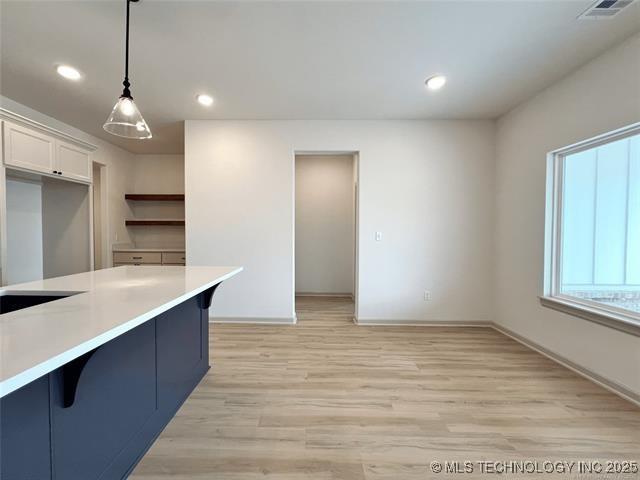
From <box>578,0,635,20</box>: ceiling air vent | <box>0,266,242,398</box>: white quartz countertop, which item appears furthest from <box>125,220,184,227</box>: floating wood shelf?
<box>578,0,635,20</box>: ceiling air vent

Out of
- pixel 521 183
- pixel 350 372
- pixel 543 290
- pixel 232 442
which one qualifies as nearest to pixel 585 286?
pixel 543 290

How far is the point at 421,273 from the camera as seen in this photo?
3.72 m

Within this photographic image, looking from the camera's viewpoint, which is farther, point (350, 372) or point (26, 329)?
point (350, 372)

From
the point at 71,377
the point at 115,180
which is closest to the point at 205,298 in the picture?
the point at 71,377

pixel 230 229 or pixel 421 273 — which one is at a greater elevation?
pixel 230 229

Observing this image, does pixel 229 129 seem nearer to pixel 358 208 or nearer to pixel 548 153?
pixel 358 208

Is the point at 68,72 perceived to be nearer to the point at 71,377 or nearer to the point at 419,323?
the point at 71,377

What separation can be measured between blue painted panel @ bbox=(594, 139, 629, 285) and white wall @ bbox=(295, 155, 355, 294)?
3.52 metres

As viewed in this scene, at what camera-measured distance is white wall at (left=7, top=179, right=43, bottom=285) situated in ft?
9.96

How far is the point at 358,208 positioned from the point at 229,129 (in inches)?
77.4

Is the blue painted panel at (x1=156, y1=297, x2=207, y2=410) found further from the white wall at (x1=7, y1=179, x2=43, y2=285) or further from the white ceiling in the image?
the white wall at (x1=7, y1=179, x2=43, y2=285)

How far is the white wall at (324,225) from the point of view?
5.48 meters

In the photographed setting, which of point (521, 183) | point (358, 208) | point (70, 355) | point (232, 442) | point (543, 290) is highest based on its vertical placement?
point (521, 183)

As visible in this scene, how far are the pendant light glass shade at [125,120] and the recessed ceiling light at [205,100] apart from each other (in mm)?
1193
